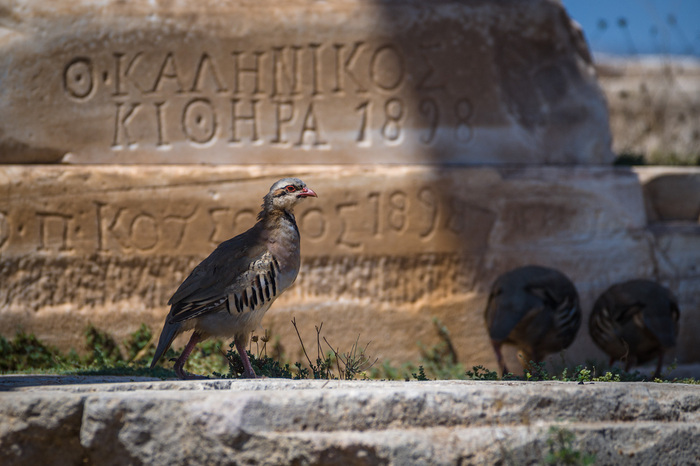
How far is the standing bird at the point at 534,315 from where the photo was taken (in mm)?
4875

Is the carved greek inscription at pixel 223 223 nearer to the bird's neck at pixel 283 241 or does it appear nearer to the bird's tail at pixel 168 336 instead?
the bird's neck at pixel 283 241

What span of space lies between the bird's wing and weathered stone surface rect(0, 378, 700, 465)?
3.39 feet

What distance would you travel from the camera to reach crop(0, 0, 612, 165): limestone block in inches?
231

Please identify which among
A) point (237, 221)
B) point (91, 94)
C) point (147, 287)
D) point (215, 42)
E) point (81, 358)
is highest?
point (215, 42)

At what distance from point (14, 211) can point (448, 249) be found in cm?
334

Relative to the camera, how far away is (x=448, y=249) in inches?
235

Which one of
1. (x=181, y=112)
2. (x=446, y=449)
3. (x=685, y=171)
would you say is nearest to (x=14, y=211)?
(x=181, y=112)

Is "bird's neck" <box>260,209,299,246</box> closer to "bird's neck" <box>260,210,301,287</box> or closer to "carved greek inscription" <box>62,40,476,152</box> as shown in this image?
"bird's neck" <box>260,210,301,287</box>

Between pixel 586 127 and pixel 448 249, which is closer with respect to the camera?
pixel 448 249

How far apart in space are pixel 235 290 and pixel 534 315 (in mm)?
2156

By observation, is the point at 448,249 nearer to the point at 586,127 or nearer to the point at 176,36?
the point at 586,127

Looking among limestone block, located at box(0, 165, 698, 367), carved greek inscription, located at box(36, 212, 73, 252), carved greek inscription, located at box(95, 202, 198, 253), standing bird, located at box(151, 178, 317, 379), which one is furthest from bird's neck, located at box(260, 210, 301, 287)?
carved greek inscription, located at box(36, 212, 73, 252)

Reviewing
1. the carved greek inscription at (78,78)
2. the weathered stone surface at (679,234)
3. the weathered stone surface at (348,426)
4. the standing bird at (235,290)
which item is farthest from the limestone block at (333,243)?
the weathered stone surface at (348,426)

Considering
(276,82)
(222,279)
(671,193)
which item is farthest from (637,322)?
(276,82)
